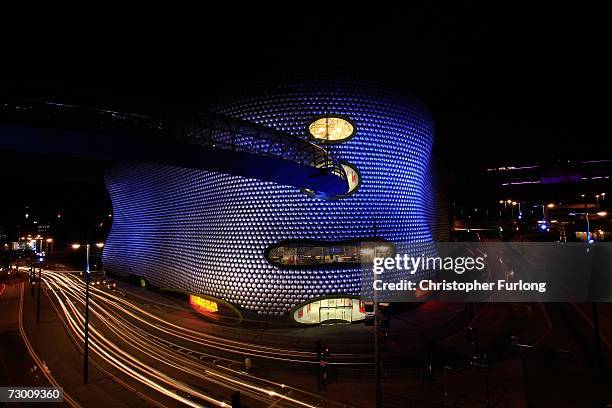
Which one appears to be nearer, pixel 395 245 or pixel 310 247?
pixel 310 247

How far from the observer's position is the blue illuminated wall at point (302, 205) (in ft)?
68.0

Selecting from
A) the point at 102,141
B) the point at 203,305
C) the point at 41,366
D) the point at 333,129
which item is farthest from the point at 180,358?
the point at 333,129

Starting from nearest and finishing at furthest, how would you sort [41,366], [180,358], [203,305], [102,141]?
[102,141] < [41,366] < [180,358] < [203,305]

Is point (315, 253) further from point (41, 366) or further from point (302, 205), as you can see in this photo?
point (41, 366)

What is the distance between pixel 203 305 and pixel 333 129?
48.4ft

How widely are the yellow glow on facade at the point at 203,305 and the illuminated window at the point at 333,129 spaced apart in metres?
12.9

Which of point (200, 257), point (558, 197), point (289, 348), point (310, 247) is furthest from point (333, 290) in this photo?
point (558, 197)

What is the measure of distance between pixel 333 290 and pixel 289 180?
8.10 m

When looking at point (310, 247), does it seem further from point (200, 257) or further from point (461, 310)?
point (461, 310)

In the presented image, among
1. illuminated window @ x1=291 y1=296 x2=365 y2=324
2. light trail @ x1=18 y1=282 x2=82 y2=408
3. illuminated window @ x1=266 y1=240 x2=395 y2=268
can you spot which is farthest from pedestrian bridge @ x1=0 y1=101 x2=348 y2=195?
illuminated window @ x1=291 y1=296 x2=365 y2=324

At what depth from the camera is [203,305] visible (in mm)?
23109

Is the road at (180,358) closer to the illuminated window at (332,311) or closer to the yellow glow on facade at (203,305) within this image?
the yellow glow on facade at (203,305)

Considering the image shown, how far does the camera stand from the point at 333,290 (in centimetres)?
2025

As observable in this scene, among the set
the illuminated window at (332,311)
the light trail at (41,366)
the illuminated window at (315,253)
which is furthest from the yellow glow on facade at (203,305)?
the light trail at (41,366)
